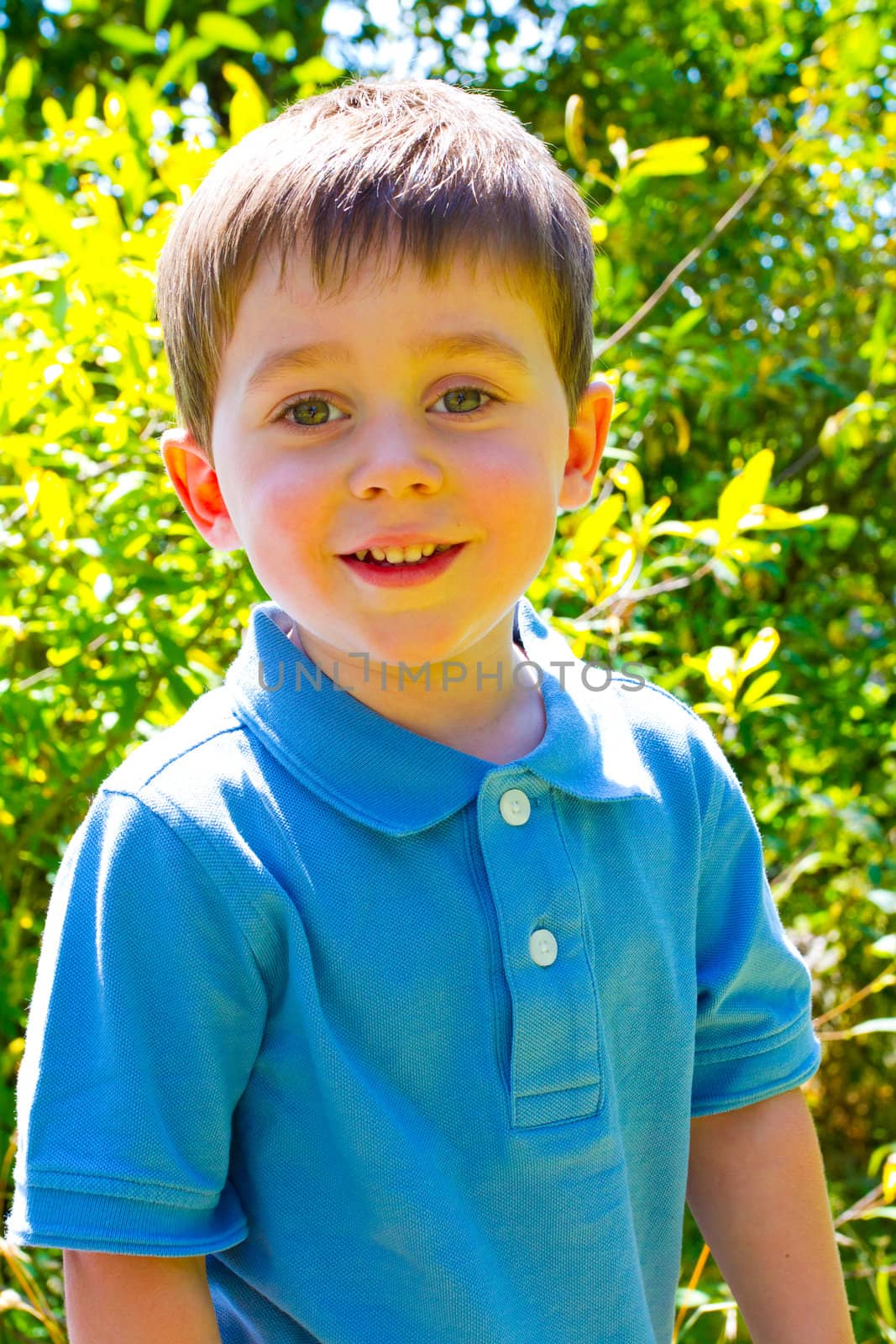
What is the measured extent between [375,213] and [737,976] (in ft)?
2.57

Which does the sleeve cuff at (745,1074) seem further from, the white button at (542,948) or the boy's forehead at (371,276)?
the boy's forehead at (371,276)

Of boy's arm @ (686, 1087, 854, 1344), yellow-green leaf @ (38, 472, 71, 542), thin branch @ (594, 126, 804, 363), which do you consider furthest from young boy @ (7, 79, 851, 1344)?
thin branch @ (594, 126, 804, 363)

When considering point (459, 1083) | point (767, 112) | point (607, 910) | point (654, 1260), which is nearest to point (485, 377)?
point (607, 910)

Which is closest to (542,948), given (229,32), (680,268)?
(680,268)

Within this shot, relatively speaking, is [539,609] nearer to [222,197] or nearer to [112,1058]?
[222,197]

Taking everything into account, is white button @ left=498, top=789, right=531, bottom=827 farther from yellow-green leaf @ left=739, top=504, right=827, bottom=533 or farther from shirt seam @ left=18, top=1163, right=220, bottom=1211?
yellow-green leaf @ left=739, top=504, right=827, bottom=533

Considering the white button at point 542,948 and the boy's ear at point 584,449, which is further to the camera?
the boy's ear at point 584,449

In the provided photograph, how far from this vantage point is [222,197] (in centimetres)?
114

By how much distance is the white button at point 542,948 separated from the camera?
1.09 meters

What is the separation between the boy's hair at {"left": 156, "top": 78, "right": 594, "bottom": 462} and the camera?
1.08 m

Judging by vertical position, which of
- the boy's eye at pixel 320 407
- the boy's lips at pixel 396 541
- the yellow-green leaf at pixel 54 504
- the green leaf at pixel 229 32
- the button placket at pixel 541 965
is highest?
the green leaf at pixel 229 32

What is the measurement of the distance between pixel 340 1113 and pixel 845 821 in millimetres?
1542

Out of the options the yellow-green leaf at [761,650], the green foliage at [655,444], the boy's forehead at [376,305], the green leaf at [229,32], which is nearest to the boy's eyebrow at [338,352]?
the boy's forehead at [376,305]

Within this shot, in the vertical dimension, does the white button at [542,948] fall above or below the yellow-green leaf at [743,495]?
below
